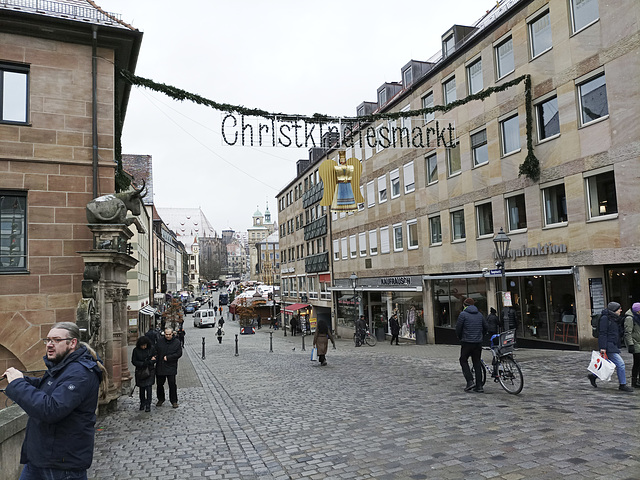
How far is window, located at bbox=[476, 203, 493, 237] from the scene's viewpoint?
68.8ft

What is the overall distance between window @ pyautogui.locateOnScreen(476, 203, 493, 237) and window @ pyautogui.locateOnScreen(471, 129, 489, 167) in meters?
1.88

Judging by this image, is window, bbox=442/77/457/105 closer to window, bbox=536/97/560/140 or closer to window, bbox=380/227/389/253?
window, bbox=536/97/560/140

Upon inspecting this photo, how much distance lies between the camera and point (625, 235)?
14.8 meters

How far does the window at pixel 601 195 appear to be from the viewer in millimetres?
15477

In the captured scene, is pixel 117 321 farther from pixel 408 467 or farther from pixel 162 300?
pixel 162 300

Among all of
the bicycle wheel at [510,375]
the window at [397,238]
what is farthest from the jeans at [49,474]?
the window at [397,238]

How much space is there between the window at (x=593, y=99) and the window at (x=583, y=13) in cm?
189

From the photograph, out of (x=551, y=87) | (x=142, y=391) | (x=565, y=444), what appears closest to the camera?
(x=565, y=444)

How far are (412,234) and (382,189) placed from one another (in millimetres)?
4306

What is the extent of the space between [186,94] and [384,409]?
8.24 m

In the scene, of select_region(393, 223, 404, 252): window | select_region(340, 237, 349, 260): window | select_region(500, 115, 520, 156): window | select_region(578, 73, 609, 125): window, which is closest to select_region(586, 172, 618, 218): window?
select_region(578, 73, 609, 125): window

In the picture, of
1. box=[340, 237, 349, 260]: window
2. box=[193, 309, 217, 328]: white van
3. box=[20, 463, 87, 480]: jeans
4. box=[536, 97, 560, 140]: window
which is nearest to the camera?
box=[20, 463, 87, 480]: jeans

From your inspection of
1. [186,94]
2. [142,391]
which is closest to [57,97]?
[186,94]

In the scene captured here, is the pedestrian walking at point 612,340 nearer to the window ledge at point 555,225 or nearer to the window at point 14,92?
the window ledge at point 555,225
